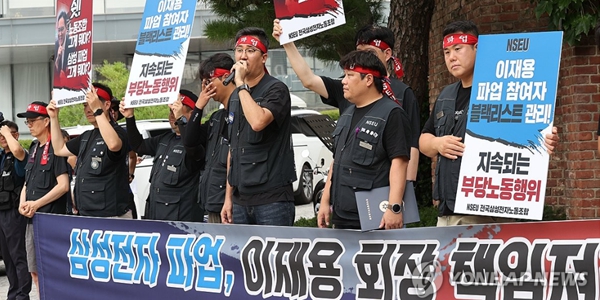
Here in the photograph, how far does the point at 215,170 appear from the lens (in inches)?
285

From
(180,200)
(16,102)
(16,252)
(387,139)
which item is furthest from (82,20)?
(16,102)

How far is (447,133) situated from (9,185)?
5.24m

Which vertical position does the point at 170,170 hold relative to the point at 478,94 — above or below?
below

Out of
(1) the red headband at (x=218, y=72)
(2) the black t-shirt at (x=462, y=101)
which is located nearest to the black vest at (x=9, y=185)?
(1) the red headband at (x=218, y=72)

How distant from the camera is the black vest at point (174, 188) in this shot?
7727mm

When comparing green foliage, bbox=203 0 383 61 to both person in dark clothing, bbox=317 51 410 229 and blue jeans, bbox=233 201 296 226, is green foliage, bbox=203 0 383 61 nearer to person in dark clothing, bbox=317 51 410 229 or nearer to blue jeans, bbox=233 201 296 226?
blue jeans, bbox=233 201 296 226

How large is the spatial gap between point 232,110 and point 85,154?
1.94 meters

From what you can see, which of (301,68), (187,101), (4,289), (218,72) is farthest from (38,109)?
(301,68)

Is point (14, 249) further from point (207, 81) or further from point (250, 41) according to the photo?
point (250, 41)

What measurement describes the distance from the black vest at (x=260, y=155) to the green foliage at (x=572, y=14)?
8.66ft

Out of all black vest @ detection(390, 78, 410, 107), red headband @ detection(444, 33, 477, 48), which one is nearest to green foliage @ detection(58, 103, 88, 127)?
black vest @ detection(390, 78, 410, 107)

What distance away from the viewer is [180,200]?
7730mm

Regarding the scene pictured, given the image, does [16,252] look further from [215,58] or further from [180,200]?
[215,58]

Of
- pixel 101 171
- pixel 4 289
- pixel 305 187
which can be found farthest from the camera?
pixel 305 187
